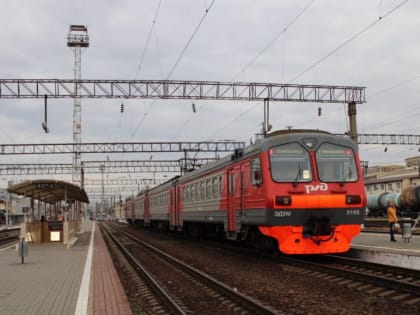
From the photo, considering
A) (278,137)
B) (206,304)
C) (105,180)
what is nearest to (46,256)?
(278,137)

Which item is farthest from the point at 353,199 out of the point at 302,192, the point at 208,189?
the point at 208,189

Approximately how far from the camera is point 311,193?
13.5 metres

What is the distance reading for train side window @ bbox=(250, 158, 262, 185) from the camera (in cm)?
1386

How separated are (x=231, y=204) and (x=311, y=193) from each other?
366 centimetres

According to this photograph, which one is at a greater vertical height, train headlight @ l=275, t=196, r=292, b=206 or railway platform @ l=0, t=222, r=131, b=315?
train headlight @ l=275, t=196, r=292, b=206

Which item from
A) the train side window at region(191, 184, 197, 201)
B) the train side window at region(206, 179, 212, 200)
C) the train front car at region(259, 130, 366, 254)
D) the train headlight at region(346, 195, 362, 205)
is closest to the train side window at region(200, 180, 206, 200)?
the train side window at region(206, 179, 212, 200)

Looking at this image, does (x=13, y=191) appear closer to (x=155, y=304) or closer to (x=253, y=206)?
(x=253, y=206)

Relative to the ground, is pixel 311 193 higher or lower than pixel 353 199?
higher

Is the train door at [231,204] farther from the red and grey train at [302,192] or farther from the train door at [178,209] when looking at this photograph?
the train door at [178,209]

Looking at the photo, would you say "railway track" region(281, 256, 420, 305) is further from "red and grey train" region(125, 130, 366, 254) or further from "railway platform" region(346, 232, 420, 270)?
"railway platform" region(346, 232, 420, 270)


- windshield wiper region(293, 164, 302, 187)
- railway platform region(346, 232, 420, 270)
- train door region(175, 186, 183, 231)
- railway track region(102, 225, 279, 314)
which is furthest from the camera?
train door region(175, 186, 183, 231)

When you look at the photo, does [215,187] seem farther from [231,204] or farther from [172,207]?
[172,207]

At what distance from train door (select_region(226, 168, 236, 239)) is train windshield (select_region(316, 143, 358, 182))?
129 inches

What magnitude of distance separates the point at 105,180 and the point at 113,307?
7543cm
